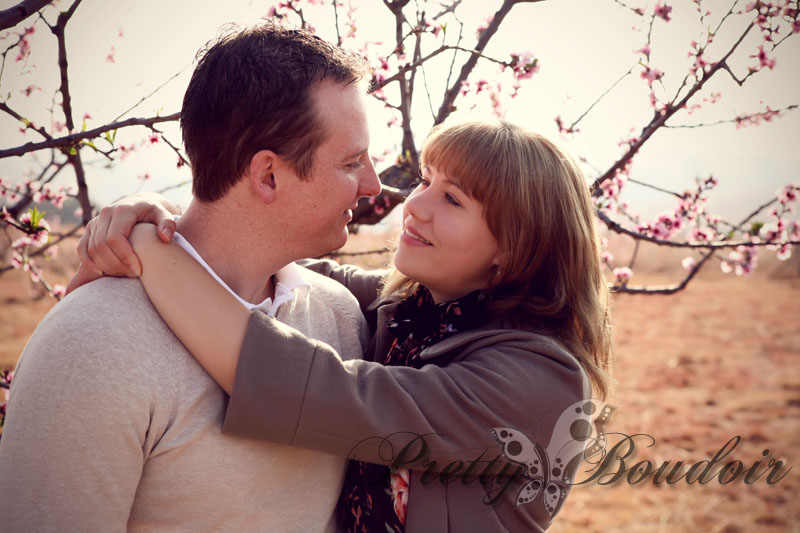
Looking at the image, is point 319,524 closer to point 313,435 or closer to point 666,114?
point 313,435

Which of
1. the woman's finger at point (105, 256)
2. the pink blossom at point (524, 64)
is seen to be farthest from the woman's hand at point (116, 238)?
the pink blossom at point (524, 64)

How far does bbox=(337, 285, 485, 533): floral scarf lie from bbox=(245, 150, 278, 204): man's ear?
61 centimetres

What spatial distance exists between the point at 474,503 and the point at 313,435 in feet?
1.67

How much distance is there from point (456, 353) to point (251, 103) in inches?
35.0

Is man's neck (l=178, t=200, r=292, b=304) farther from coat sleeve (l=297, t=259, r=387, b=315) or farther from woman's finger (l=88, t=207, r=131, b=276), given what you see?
coat sleeve (l=297, t=259, r=387, b=315)

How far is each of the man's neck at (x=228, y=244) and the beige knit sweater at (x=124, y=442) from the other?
0.82 feet

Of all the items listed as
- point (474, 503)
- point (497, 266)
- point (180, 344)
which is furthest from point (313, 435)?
point (497, 266)

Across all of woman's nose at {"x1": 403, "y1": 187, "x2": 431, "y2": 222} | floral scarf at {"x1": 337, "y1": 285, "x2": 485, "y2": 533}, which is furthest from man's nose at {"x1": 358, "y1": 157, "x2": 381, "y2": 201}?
floral scarf at {"x1": 337, "y1": 285, "x2": 485, "y2": 533}

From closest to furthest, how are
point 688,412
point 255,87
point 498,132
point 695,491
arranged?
point 255,87, point 498,132, point 695,491, point 688,412

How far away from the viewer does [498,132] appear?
2055 millimetres

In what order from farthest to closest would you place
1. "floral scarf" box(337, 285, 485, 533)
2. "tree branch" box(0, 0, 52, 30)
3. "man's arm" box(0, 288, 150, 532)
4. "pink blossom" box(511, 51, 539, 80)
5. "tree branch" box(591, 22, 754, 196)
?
"tree branch" box(591, 22, 754, 196) < "pink blossom" box(511, 51, 539, 80) < "floral scarf" box(337, 285, 485, 533) < "tree branch" box(0, 0, 52, 30) < "man's arm" box(0, 288, 150, 532)

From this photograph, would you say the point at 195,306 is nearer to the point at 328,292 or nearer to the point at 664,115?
the point at 328,292

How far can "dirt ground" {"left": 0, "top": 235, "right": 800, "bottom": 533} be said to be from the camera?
17.0ft

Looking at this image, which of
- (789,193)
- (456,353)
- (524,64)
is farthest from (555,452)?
(789,193)
